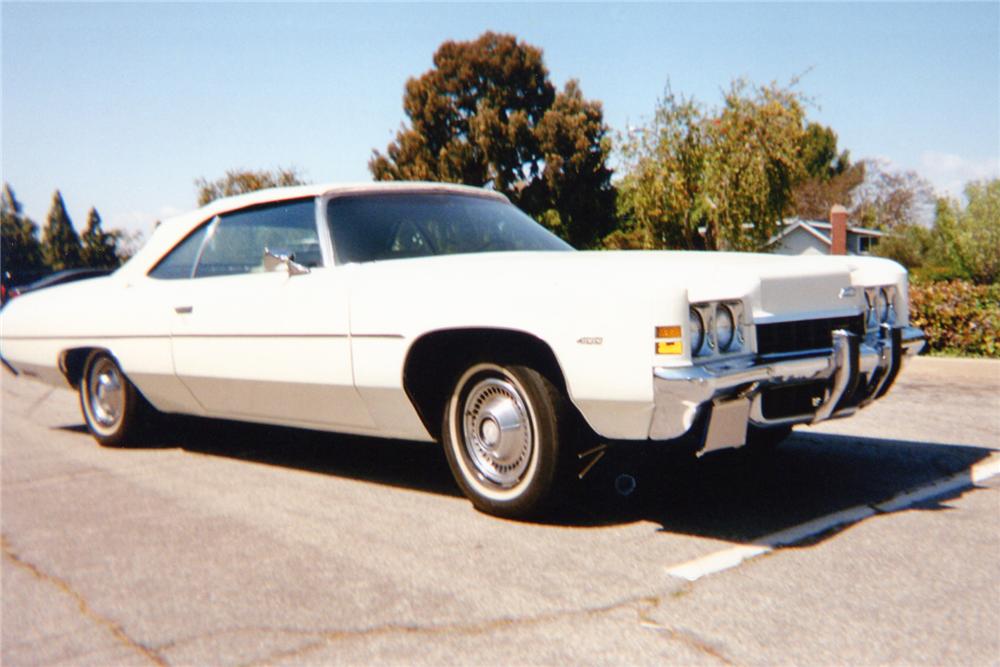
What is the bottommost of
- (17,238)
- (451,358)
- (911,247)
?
(451,358)

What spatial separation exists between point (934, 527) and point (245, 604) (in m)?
2.74

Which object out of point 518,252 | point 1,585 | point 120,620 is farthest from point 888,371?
point 1,585

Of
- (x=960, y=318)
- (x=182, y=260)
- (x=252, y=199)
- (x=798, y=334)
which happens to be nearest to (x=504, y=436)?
(x=798, y=334)

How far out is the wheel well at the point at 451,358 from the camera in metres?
3.95

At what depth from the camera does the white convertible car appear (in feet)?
11.9

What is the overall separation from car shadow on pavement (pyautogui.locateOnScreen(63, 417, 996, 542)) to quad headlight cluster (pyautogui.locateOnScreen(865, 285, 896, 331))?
2.63ft

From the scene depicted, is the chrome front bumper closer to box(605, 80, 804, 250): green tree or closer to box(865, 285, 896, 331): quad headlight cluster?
box(865, 285, 896, 331): quad headlight cluster

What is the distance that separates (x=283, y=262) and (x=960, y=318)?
8.93 metres

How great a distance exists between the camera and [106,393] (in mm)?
6418

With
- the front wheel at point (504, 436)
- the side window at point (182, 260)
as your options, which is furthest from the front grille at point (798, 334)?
the side window at point (182, 260)

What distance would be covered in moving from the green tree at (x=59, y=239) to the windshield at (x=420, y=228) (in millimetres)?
61663

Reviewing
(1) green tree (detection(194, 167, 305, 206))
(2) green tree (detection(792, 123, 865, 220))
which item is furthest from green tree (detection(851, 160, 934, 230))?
(1) green tree (detection(194, 167, 305, 206))

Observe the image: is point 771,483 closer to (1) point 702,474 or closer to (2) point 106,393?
(1) point 702,474

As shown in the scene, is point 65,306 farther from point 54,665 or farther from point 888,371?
point 888,371
